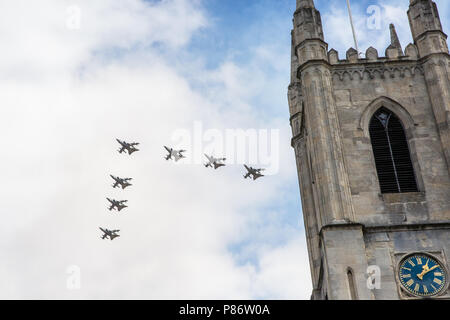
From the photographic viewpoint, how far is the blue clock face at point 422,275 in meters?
36.8

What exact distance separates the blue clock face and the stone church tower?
4 cm

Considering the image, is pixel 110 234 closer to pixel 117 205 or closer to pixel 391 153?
pixel 117 205

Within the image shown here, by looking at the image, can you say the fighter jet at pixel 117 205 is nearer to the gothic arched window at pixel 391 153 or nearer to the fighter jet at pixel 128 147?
the fighter jet at pixel 128 147

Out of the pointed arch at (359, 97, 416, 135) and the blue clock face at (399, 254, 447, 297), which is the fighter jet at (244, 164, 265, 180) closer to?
the pointed arch at (359, 97, 416, 135)

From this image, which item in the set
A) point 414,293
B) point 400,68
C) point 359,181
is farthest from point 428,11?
point 414,293

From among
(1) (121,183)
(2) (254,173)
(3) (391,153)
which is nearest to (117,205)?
(1) (121,183)

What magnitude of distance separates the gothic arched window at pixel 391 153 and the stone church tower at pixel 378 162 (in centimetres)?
5

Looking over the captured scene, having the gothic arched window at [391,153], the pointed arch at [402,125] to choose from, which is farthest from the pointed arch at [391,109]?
the gothic arched window at [391,153]

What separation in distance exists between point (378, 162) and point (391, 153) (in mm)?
866

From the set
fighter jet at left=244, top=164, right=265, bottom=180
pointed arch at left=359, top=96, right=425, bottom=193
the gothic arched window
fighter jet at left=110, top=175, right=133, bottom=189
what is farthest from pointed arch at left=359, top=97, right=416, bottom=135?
fighter jet at left=110, top=175, right=133, bottom=189

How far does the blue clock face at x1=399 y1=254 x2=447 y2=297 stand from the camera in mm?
Answer: 36812

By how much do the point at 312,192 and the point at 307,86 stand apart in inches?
253
